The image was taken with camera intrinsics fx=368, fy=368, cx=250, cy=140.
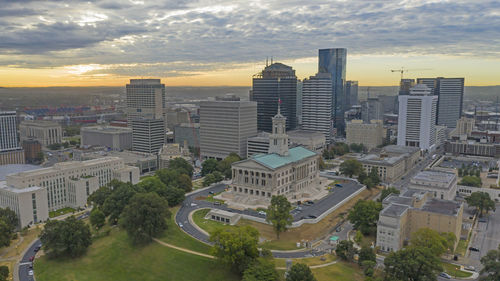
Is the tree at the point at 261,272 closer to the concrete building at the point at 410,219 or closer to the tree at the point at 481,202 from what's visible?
the concrete building at the point at 410,219

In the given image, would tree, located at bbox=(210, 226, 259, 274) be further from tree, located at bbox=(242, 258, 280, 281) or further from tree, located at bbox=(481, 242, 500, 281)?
tree, located at bbox=(481, 242, 500, 281)

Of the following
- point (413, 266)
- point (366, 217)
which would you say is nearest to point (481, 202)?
point (366, 217)

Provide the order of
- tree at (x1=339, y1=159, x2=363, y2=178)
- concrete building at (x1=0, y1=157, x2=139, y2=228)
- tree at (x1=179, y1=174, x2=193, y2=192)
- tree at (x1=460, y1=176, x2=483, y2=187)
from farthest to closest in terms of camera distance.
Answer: tree at (x1=339, y1=159, x2=363, y2=178) < tree at (x1=460, y1=176, x2=483, y2=187) < tree at (x1=179, y1=174, x2=193, y2=192) < concrete building at (x1=0, y1=157, x2=139, y2=228)

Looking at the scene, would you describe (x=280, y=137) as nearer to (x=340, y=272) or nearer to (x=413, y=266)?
(x=340, y=272)

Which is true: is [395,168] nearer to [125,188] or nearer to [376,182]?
[376,182]

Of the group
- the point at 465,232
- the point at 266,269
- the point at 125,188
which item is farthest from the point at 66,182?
the point at 465,232

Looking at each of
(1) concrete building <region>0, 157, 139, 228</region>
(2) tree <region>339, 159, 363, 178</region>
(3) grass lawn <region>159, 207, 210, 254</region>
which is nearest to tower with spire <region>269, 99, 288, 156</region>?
(2) tree <region>339, 159, 363, 178</region>
